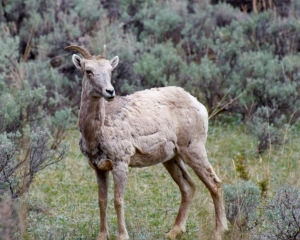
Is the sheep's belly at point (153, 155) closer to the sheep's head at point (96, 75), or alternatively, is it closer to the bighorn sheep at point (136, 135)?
the bighorn sheep at point (136, 135)

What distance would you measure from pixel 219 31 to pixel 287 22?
4.29ft

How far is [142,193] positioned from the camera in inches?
347

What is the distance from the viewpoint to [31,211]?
7.97 m

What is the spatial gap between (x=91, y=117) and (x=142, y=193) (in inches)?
89.0

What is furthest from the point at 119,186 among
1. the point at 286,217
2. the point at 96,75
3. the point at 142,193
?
the point at 142,193

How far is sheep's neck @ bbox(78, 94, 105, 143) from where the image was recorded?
267 inches

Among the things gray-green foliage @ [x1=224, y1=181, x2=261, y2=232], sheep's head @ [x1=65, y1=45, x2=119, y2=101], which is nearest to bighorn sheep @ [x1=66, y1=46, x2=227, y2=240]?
sheep's head @ [x1=65, y1=45, x2=119, y2=101]

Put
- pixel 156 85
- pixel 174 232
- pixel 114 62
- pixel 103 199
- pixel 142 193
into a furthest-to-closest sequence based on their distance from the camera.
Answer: pixel 156 85 → pixel 142 193 → pixel 174 232 → pixel 114 62 → pixel 103 199

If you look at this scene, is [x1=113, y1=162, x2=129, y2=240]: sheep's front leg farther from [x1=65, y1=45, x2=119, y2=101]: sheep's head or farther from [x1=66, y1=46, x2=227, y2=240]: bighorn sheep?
[x1=65, y1=45, x2=119, y2=101]: sheep's head

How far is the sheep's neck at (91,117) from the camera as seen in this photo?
6.78 meters

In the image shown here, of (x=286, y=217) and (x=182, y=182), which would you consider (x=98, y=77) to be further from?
(x=286, y=217)

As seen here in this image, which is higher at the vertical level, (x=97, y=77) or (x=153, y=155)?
(x=97, y=77)

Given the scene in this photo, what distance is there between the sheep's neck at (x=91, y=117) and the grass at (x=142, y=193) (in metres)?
0.98

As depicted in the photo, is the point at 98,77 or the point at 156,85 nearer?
the point at 98,77
